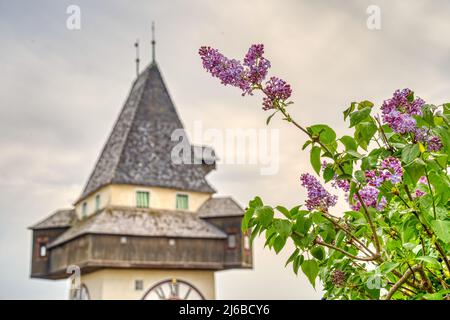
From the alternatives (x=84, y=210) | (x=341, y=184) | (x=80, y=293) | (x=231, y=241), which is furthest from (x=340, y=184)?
(x=84, y=210)

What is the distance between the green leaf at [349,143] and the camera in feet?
3.78

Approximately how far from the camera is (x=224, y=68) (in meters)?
1.19

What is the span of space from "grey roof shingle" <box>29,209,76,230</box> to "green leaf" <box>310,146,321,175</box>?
20274 mm

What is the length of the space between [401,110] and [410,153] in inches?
4.4

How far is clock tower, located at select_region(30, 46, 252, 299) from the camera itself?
18938 mm

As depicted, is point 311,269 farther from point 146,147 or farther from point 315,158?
point 146,147

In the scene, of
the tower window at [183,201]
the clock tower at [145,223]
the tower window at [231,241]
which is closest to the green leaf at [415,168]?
the clock tower at [145,223]

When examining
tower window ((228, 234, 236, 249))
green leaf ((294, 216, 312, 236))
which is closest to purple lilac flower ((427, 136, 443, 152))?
green leaf ((294, 216, 312, 236))

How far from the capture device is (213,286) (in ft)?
64.8

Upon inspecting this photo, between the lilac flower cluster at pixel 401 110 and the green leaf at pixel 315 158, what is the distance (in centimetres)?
11

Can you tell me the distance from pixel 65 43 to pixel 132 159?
296 inches

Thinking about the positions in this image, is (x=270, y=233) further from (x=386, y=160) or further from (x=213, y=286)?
(x=213, y=286)

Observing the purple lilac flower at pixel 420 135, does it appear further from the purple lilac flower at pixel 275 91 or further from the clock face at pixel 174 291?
the clock face at pixel 174 291

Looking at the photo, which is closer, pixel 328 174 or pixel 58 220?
pixel 328 174
